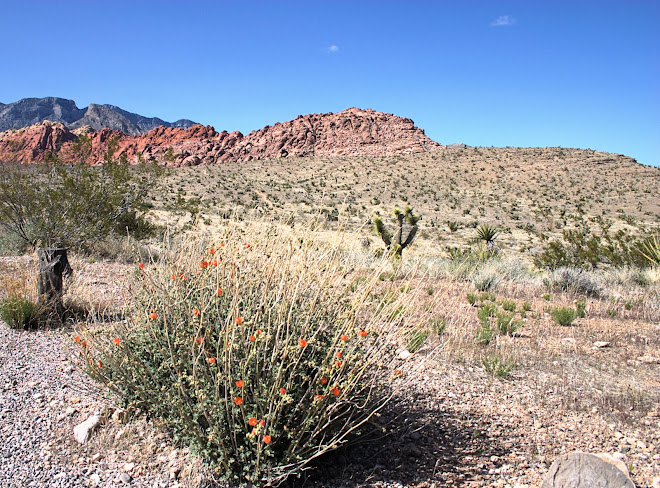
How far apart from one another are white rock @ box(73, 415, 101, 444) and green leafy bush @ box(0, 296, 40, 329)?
2505 mm

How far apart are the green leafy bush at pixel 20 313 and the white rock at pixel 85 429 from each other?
2505 mm

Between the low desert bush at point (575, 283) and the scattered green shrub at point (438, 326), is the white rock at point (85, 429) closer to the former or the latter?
the scattered green shrub at point (438, 326)

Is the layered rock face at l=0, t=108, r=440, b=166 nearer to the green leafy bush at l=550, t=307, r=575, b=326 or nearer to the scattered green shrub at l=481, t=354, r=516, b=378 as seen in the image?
the green leafy bush at l=550, t=307, r=575, b=326

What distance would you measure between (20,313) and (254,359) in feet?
12.5

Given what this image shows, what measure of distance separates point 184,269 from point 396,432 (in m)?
2.01

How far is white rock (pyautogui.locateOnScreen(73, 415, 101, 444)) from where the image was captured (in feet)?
10.3

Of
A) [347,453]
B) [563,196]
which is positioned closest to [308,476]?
[347,453]

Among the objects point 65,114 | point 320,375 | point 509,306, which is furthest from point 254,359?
point 65,114

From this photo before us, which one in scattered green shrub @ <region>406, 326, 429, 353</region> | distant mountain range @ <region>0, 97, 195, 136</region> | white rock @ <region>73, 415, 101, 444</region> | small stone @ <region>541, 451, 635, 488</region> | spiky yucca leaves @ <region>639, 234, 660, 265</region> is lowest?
white rock @ <region>73, 415, 101, 444</region>

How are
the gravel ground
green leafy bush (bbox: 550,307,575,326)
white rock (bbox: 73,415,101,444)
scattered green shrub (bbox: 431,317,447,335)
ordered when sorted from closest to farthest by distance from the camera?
the gravel ground → white rock (bbox: 73,415,101,444) → scattered green shrub (bbox: 431,317,447,335) → green leafy bush (bbox: 550,307,575,326)

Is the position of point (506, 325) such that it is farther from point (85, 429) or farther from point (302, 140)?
point (302, 140)

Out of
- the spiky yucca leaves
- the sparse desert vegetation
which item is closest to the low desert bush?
the sparse desert vegetation

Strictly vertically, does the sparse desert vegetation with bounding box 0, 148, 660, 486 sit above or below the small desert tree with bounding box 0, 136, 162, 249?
below

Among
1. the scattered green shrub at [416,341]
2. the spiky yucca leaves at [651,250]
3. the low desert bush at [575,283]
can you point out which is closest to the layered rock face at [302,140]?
the spiky yucca leaves at [651,250]
